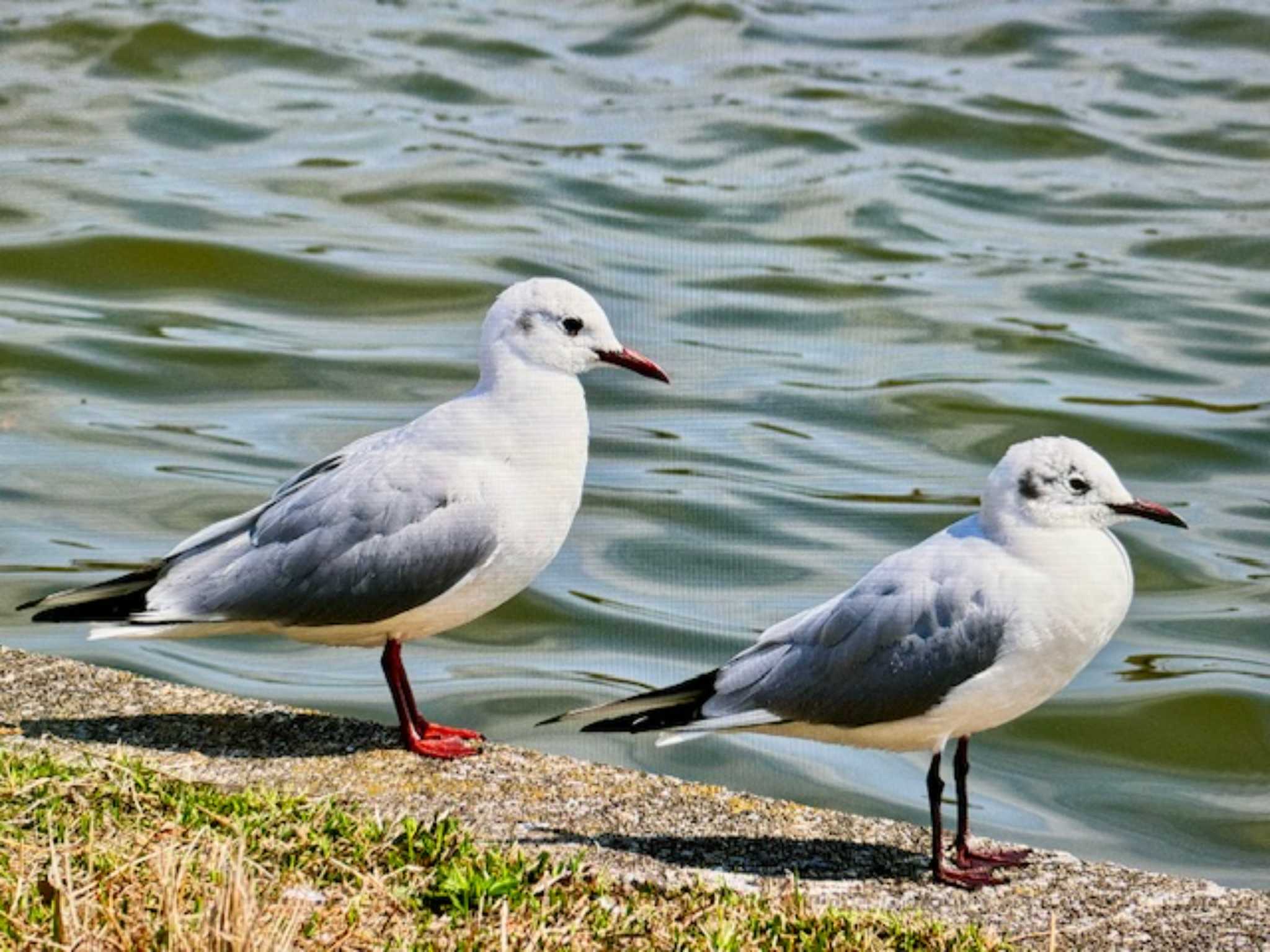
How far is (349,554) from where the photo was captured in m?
5.59

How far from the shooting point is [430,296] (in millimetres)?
12281

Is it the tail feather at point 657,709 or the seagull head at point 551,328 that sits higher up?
the seagull head at point 551,328

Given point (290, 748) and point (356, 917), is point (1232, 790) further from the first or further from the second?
point (356, 917)

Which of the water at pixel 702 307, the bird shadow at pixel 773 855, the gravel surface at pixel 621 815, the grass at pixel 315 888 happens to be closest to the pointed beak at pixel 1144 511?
the gravel surface at pixel 621 815

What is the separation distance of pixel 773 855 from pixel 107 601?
1952mm

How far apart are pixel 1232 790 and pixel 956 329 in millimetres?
4640

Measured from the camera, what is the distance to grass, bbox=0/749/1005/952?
13.2 ft

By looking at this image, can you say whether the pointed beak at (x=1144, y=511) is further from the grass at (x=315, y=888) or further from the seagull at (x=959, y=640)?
the grass at (x=315, y=888)

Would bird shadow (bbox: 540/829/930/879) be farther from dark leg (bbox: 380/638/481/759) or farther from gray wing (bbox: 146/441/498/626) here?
gray wing (bbox: 146/441/498/626)

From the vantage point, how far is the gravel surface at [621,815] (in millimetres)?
4812

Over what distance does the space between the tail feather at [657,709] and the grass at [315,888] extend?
468mm

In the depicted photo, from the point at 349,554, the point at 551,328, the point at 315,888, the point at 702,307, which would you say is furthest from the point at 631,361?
the point at 702,307

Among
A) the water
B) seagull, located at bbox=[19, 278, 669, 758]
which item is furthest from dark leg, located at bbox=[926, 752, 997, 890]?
the water

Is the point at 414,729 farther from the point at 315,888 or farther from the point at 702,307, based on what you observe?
the point at 702,307
